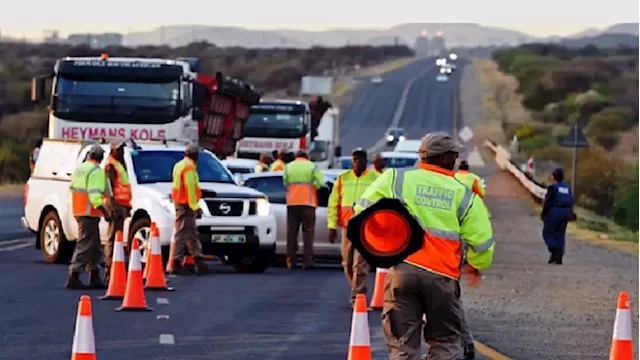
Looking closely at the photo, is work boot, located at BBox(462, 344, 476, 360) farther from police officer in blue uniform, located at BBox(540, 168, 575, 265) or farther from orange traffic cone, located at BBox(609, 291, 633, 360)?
police officer in blue uniform, located at BBox(540, 168, 575, 265)

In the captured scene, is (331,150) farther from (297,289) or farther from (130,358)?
(130,358)

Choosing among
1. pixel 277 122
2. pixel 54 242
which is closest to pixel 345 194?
pixel 54 242

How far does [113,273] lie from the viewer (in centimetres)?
1688

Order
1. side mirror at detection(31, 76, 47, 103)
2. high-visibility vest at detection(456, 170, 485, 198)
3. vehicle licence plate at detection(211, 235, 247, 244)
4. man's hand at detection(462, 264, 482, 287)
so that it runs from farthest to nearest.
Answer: side mirror at detection(31, 76, 47, 103) < vehicle licence plate at detection(211, 235, 247, 244) < high-visibility vest at detection(456, 170, 485, 198) < man's hand at detection(462, 264, 482, 287)

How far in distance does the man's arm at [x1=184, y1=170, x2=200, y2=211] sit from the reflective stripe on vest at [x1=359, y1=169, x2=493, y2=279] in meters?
11.5

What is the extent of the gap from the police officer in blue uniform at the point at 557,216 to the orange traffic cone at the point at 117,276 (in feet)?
36.8

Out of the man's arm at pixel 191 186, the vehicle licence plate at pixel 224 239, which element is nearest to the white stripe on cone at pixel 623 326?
the man's arm at pixel 191 186

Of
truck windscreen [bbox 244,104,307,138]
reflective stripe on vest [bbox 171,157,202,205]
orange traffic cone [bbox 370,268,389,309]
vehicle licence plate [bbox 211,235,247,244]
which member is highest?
reflective stripe on vest [bbox 171,157,202,205]

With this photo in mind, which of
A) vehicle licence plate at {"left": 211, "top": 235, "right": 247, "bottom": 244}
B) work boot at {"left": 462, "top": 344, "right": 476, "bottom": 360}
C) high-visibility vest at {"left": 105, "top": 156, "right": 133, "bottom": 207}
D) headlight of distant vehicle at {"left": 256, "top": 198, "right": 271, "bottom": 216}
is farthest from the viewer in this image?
headlight of distant vehicle at {"left": 256, "top": 198, "right": 271, "bottom": 216}

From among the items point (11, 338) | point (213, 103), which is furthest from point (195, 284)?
point (213, 103)

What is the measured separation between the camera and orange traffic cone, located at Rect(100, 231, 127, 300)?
55.3 ft

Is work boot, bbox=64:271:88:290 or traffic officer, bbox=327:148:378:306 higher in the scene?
traffic officer, bbox=327:148:378:306

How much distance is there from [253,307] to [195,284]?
2.83 metres

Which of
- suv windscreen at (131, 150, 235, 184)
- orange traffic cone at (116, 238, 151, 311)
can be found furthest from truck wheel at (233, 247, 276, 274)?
orange traffic cone at (116, 238, 151, 311)
